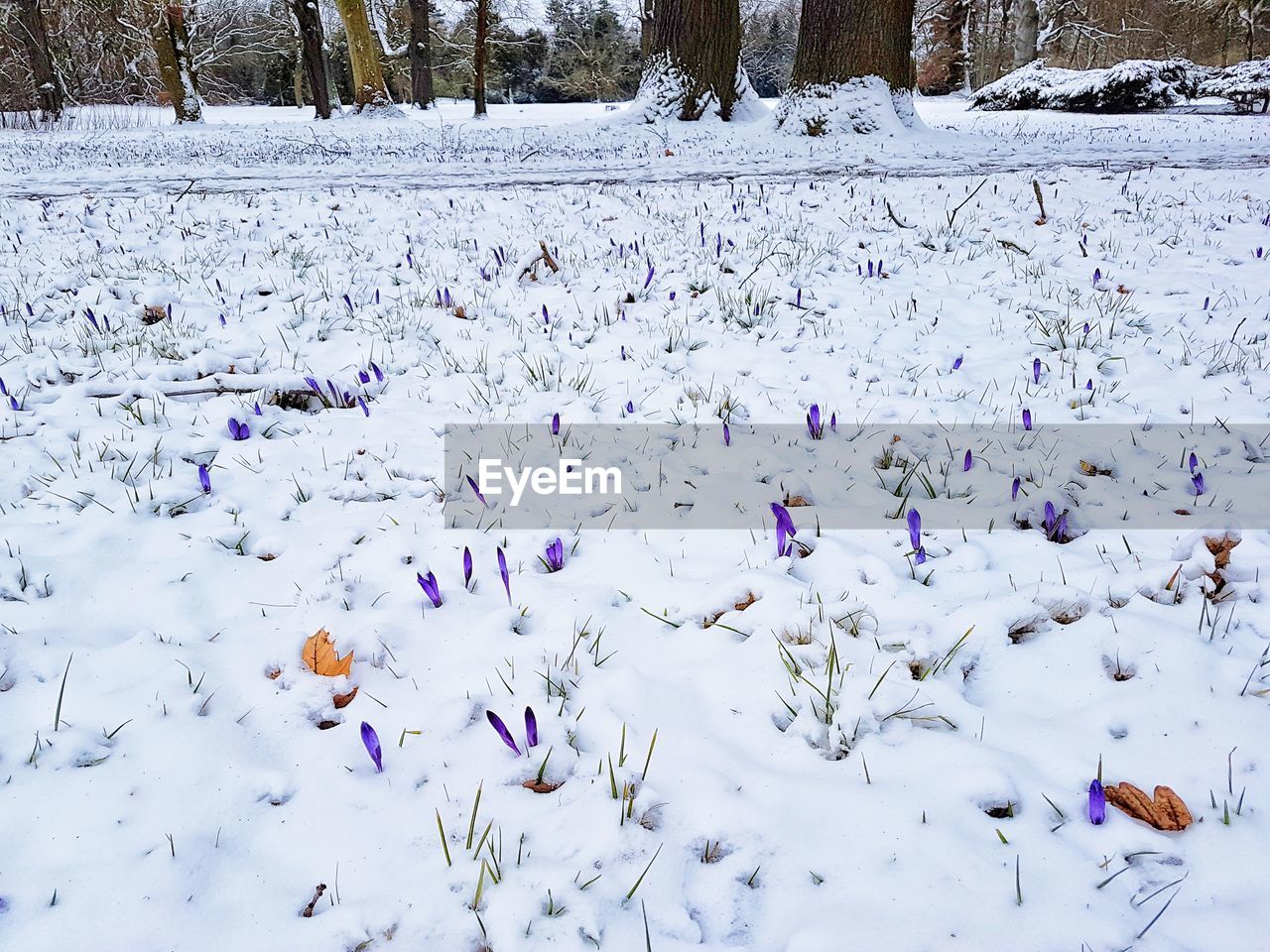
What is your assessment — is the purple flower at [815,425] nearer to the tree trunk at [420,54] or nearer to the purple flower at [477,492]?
the purple flower at [477,492]

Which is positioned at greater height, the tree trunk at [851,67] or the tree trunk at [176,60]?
the tree trunk at [176,60]

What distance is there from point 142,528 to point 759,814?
2322 millimetres

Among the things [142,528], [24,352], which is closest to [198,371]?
[24,352]

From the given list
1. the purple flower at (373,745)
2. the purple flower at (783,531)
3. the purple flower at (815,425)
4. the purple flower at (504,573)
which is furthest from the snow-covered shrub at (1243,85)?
the purple flower at (373,745)

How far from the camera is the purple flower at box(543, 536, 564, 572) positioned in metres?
2.41

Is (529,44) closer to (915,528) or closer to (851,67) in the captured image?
(851,67)

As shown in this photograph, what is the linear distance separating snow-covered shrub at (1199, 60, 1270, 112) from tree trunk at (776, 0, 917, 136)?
46.9ft

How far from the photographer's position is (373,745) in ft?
5.34

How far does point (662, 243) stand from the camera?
639 centimetres

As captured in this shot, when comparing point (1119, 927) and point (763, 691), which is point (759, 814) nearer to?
point (763, 691)

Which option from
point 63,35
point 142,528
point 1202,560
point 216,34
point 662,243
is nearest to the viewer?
point 1202,560

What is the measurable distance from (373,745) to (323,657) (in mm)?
474

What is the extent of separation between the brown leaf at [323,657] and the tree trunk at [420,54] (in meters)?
31.5

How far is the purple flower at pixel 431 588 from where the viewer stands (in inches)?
86.0
